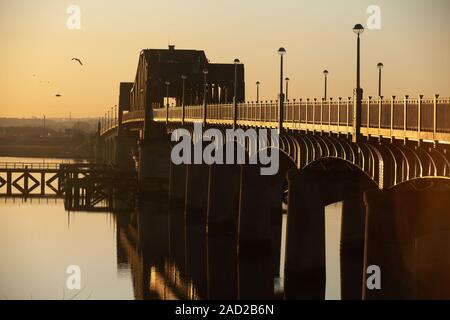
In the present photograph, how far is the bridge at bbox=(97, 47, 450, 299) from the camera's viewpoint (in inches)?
2409

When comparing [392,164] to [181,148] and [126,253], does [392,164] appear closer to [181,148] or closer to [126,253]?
[126,253]

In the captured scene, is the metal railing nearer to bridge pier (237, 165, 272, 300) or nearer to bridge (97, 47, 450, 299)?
bridge (97, 47, 450, 299)

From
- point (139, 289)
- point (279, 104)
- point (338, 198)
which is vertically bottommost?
point (139, 289)

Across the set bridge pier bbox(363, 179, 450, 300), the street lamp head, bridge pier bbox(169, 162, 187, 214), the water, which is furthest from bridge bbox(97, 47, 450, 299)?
bridge pier bbox(169, 162, 187, 214)

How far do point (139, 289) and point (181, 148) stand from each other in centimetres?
6474

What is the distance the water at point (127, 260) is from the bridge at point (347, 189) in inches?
83.1

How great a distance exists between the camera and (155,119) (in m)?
171

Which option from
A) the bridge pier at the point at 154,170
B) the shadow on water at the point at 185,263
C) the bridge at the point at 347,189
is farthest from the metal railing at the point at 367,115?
the bridge pier at the point at 154,170

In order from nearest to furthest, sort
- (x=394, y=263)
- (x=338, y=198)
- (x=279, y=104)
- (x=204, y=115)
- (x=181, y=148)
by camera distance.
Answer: (x=394, y=263) → (x=338, y=198) → (x=279, y=104) → (x=204, y=115) → (x=181, y=148)

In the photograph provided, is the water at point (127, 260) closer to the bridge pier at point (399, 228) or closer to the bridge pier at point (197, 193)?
the bridge pier at point (197, 193)

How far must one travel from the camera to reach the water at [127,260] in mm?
81750

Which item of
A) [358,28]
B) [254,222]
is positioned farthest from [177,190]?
[358,28]

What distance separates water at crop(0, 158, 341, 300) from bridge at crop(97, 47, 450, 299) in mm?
2111
